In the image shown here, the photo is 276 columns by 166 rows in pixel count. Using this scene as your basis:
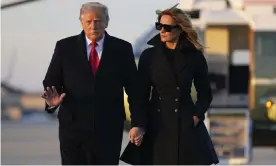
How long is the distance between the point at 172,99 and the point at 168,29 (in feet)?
1.20

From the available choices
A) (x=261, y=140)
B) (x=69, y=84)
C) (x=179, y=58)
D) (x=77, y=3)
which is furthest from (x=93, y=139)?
(x=261, y=140)

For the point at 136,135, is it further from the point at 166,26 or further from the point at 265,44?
the point at 265,44

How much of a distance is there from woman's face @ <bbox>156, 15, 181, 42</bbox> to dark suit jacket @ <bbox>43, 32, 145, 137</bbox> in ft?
0.69

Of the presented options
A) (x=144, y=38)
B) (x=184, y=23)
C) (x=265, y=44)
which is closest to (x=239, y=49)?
(x=265, y=44)

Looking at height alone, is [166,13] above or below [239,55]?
above

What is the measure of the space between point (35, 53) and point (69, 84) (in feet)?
18.2

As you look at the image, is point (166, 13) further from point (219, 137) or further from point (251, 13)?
point (251, 13)

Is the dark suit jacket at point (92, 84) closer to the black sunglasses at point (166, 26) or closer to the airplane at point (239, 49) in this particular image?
the black sunglasses at point (166, 26)

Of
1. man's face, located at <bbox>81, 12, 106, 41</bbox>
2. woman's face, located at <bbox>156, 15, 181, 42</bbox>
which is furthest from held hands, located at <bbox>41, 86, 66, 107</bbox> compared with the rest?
woman's face, located at <bbox>156, 15, 181, 42</bbox>

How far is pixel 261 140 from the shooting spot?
8625 mm

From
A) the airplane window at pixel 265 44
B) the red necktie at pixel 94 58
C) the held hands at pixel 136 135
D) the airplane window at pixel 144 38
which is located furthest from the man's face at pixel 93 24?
the airplane window at pixel 265 44

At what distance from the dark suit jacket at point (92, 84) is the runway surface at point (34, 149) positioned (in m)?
2.55

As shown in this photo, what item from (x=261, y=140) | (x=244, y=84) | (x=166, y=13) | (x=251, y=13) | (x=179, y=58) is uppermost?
(x=166, y=13)

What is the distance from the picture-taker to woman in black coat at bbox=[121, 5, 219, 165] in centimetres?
372
